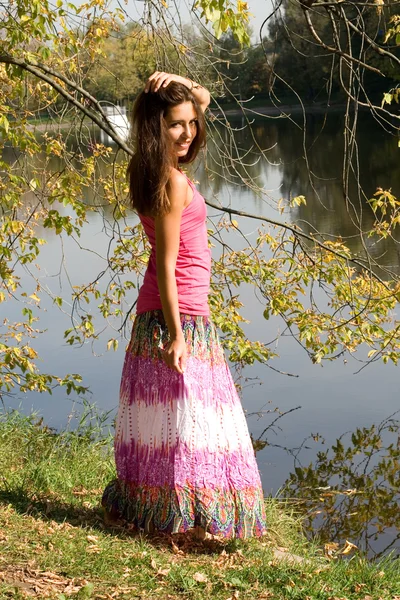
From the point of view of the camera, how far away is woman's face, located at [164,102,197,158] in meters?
3.35

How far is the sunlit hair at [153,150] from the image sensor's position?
3.24 m

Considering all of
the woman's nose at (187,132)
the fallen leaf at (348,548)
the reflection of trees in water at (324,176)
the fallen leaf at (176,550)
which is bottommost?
the fallen leaf at (348,548)

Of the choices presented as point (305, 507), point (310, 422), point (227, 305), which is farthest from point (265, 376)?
point (305, 507)

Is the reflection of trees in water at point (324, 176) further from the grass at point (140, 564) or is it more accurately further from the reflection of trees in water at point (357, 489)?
the grass at point (140, 564)

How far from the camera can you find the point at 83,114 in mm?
5402

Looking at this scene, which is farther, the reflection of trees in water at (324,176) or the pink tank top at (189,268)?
the reflection of trees in water at (324,176)

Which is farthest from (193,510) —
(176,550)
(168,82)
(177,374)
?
(168,82)

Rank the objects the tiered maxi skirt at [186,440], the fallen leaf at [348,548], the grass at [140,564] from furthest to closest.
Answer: the fallen leaf at [348,548] < the tiered maxi skirt at [186,440] < the grass at [140,564]

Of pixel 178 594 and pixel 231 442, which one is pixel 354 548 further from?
pixel 178 594

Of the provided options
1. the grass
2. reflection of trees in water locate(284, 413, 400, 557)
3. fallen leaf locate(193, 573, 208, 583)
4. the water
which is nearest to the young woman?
the grass

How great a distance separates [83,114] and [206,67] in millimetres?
787

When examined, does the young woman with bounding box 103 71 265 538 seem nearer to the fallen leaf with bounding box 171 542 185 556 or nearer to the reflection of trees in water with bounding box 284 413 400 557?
the fallen leaf with bounding box 171 542 185 556

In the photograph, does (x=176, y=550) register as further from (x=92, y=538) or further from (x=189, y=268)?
(x=189, y=268)

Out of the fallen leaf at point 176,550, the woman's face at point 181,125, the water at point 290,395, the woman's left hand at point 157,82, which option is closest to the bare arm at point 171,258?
the woman's face at point 181,125
